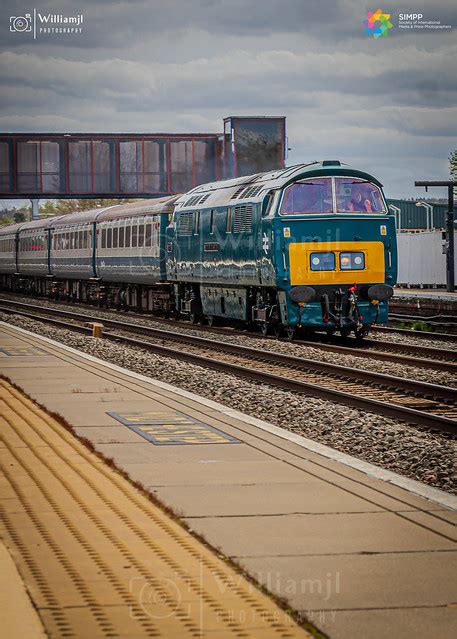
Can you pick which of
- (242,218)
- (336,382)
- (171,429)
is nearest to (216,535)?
(171,429)

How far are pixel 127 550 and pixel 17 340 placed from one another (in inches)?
760

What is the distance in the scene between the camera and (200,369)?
19.4 m

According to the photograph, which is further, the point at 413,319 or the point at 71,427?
the point at 413,319

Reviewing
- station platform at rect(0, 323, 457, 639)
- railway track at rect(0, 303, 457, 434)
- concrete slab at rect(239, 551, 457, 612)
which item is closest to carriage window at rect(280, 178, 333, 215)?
railway track at rect(0, 303, 457, 434)

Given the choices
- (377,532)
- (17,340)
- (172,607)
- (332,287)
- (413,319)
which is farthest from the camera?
(413,319)

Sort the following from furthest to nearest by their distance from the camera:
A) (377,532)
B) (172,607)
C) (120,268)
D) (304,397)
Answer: (120,268) < (304,397) < (377,532) < (172,607)

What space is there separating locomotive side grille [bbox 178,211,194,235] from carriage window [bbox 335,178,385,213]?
277 inches

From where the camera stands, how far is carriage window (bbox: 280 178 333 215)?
75.2 feet

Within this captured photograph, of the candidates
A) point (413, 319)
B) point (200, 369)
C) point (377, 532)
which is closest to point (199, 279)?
point (413, 319)

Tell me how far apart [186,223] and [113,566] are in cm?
2466

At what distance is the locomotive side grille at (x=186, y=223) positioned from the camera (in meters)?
29.8

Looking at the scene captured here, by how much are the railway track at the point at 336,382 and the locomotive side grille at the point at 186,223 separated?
5.92 meters

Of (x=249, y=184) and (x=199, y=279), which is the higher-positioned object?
(x=249, y=184)

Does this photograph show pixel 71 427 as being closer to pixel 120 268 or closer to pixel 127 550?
pixel 127 550
